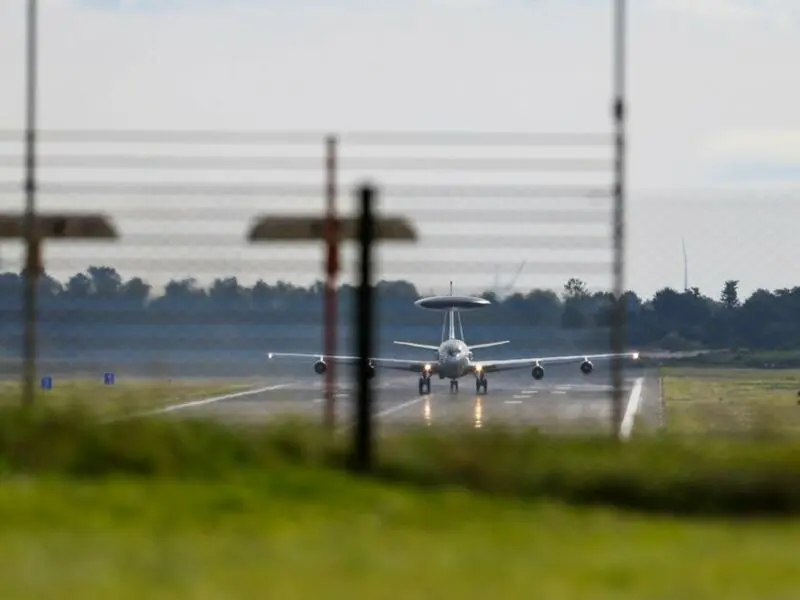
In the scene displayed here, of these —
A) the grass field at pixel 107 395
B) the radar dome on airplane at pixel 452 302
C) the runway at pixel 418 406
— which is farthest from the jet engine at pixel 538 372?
the grass field at pixel 107 395

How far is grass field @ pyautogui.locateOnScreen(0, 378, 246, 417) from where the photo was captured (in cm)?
1013

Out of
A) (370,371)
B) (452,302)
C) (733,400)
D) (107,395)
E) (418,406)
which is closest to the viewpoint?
(370,371)

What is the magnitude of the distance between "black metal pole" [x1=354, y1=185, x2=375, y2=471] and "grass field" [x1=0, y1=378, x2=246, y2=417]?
5.19 feet

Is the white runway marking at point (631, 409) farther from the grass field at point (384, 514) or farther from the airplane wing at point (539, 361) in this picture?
the grass field at point (384, 514)

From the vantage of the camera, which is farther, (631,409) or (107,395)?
(631,409)

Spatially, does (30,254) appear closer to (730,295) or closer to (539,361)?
(730,295)

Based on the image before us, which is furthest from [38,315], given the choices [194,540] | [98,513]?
[194,540]

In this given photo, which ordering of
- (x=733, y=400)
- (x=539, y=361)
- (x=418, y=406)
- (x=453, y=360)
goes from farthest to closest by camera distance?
(x=453, y=360), (x=539, y=361), (x=733, y=400), (x=418, y=406)

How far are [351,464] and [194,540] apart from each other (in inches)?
98.2

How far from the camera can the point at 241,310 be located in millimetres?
11078

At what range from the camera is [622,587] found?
6113 mm

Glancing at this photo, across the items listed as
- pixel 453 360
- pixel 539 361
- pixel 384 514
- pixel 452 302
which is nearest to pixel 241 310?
pixel 452 302

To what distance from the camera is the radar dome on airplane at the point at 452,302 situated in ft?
35.8

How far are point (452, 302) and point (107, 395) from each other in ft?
7.72
